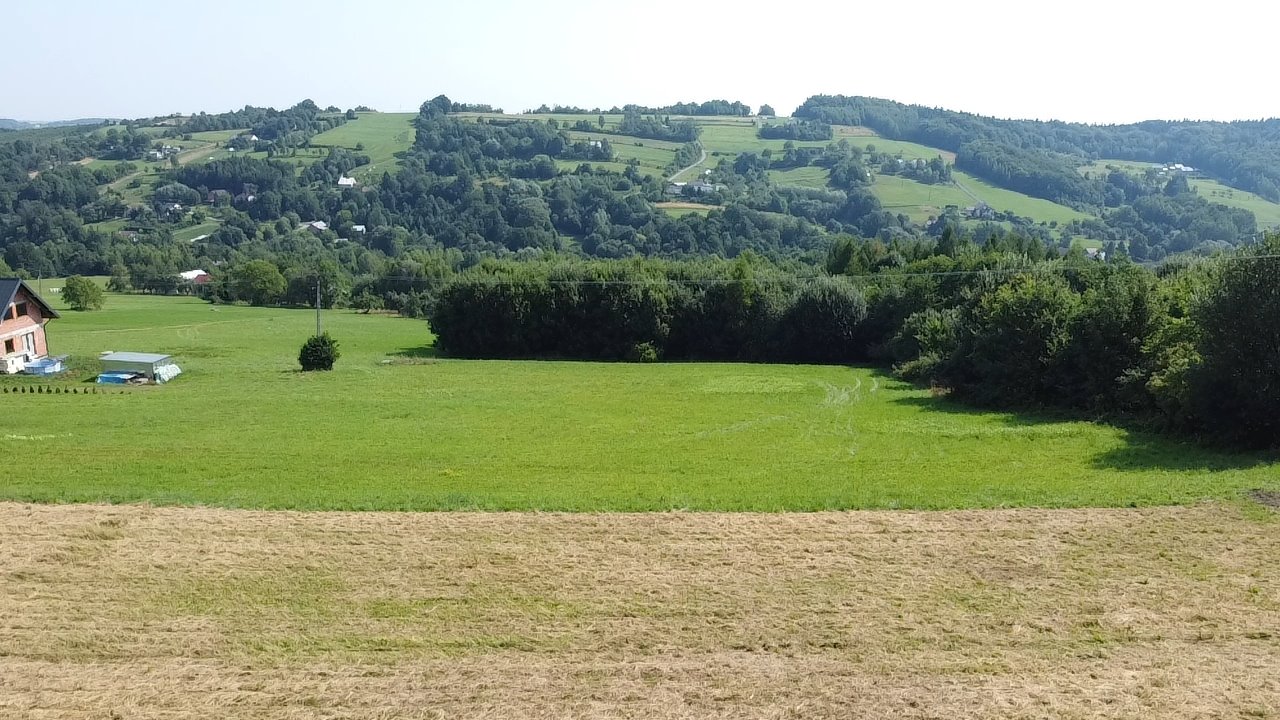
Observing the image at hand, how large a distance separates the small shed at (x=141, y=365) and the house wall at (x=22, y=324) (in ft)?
18.7

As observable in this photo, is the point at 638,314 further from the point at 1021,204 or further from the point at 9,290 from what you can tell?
the point at 1021,204

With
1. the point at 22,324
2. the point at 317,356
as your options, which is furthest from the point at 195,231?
the point at 317,356

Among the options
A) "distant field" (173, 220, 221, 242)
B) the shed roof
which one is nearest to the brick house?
the shed roof

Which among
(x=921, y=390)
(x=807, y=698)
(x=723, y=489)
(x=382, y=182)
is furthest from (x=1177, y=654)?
(x=382, y=182)

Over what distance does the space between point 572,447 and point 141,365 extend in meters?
30.3

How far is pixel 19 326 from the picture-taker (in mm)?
51750

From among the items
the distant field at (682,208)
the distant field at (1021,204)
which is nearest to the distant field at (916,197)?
the distant field at (1021,204)

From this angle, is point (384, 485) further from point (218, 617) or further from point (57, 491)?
point (218, 617)

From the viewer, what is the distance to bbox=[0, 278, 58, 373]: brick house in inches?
1971

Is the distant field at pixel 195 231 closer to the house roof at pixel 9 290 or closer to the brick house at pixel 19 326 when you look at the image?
the brick house at pixel 19 326

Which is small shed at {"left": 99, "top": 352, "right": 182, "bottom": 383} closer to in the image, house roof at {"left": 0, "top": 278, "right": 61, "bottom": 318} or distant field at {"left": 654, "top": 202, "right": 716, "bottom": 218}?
house roof at {"left": 0, "top": 278, "right": 61, "bottom": 318}

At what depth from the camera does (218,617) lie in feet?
48.4

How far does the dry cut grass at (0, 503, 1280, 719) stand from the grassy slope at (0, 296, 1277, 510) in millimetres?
2082

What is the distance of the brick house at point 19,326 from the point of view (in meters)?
50.1
